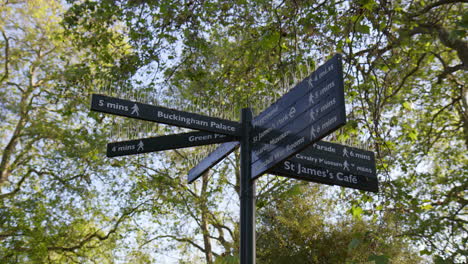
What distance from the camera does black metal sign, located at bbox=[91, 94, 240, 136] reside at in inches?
148

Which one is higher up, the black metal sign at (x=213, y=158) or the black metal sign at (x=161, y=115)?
the black metal sign at (x=161, y=115)

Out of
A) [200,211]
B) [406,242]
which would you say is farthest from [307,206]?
[200,211]

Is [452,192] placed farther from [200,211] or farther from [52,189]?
[52,189]

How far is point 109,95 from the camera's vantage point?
159 inches

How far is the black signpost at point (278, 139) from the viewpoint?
11.3 feet

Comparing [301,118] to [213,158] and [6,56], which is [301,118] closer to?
[213,158]

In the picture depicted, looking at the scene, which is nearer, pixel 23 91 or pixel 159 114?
pixel 159 114

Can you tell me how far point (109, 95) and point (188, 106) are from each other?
1.97 ft

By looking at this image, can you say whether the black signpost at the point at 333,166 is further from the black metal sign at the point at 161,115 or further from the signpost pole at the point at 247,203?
the black metal sign at the point at 161,115

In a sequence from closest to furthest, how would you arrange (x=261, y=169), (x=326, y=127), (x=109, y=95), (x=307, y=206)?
(x=326, y=127)
(x=261, y=169)
(x=109, y=95)
(x=307, y=206)

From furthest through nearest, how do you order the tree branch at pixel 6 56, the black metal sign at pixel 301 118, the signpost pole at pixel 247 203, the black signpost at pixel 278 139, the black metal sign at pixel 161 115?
the tree branch at pixel 6 56 → the black metal sign at pixel 161 115 → the signpost pole at pixel 247 203 → the black signpost at pixel 278 139 → the black metal sign at pixel 301 118

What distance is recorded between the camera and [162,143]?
13.8 ft

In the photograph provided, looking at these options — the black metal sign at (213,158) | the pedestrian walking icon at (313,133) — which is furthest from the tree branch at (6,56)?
the pedestrian walking icon at (313,133)

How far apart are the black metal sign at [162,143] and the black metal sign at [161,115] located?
12 cm
